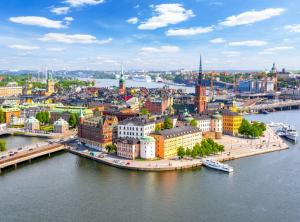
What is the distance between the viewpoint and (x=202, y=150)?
1812 inches

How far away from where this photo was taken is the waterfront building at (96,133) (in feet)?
164

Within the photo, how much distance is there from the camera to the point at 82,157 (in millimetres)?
47562

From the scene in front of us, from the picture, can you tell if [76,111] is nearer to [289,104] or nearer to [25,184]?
[25,184]

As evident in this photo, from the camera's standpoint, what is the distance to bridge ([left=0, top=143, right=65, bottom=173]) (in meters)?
42.6

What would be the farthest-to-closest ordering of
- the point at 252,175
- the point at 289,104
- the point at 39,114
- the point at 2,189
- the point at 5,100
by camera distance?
the point at 289,104 → the point at 5,100 → the point at 39,114 → the point at 252,175 → the point at 2,189

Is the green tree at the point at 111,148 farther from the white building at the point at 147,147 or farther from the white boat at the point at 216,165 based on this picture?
the white boat at the point at 216,165

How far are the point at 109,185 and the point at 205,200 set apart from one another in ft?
30.4

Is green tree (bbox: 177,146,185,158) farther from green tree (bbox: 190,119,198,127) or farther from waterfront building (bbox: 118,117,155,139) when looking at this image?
green tree (bbox: 190,119,198,127)

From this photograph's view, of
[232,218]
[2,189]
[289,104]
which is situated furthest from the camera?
[289,104]

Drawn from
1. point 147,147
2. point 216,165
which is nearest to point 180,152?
point 147,147

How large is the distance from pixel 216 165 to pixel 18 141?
106 feet

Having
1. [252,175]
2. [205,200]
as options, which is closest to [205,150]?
[252,175]

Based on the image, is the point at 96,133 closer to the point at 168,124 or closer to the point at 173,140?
the point at 173,140

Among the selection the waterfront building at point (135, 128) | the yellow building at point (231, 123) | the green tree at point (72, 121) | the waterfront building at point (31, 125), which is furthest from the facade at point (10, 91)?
the waterfront building at point (135, 128)
